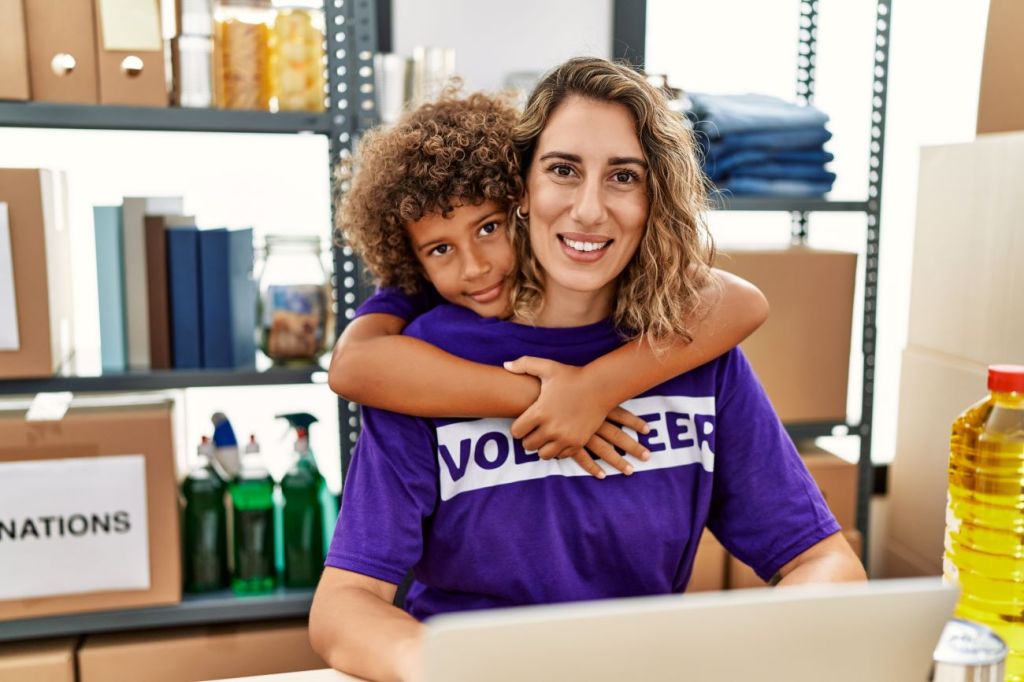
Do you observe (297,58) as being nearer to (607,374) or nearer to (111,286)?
(111,286)

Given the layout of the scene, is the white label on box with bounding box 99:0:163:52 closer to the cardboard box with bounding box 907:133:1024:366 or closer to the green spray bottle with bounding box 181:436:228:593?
the green spray bottle with bounding box 181:436:228:593

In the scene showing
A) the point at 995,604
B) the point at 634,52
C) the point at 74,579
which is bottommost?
the point at 74,579

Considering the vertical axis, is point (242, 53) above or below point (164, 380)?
above

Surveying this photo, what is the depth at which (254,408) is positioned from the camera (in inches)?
88.2

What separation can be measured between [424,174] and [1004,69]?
1.17 m

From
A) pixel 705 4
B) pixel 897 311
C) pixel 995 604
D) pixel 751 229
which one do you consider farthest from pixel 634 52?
pixel 995 604

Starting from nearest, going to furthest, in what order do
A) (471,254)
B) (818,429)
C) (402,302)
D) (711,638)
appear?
(711,638) → (471,254) → (402,302) → (818,429)

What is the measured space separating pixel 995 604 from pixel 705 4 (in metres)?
1.87

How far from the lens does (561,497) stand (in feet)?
3.76

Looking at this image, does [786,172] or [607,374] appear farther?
[786,172]

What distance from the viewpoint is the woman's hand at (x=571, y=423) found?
1111 mm

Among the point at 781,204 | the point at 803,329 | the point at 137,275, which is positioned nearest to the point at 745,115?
the point at 781,204

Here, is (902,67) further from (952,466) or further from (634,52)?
(952,466)

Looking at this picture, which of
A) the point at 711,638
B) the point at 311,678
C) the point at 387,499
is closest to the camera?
the point at 711,638
